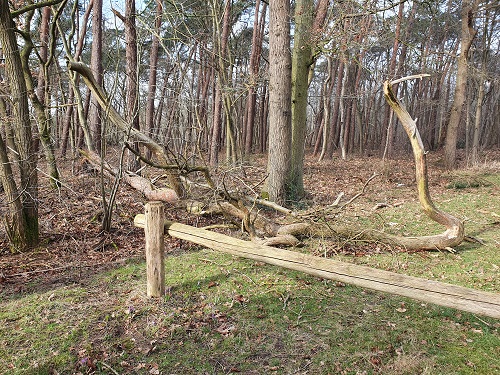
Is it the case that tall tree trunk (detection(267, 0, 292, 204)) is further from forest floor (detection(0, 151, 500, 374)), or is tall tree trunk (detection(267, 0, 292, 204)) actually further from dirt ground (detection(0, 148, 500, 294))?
forest floor (detection(0, 151, 500, 374))

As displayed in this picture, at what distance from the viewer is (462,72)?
40.1 feet

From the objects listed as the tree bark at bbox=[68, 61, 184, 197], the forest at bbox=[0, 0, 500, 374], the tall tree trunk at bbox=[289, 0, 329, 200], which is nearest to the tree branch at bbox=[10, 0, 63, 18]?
the forest at bbox=[0, 0, 500, 374]

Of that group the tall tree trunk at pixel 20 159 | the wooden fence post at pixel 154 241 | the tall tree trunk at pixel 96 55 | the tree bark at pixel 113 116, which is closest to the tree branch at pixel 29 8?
the tall tree trunk at pixel 20 159

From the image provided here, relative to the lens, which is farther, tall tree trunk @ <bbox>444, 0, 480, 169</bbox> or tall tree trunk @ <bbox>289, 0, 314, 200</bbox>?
tall tree trunk @ <bbox>444, 0, 480, 169</bbox>

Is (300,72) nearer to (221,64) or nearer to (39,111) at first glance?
(221,64)

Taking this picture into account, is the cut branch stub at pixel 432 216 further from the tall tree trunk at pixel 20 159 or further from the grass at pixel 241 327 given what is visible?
the tall tree trunk at pixel 20 159

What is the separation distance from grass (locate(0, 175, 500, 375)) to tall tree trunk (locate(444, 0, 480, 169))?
925 cm

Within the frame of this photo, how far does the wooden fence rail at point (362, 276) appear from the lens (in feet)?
8.46

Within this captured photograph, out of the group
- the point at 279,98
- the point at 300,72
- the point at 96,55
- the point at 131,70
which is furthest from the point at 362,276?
the point at 96,55

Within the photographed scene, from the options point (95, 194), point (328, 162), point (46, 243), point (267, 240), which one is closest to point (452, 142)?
point (328, 162)

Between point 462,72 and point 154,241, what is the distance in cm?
1323

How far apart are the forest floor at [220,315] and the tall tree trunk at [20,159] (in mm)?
377

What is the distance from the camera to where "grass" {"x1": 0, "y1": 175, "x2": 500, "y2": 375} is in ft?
9.78

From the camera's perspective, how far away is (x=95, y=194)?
7.45m
